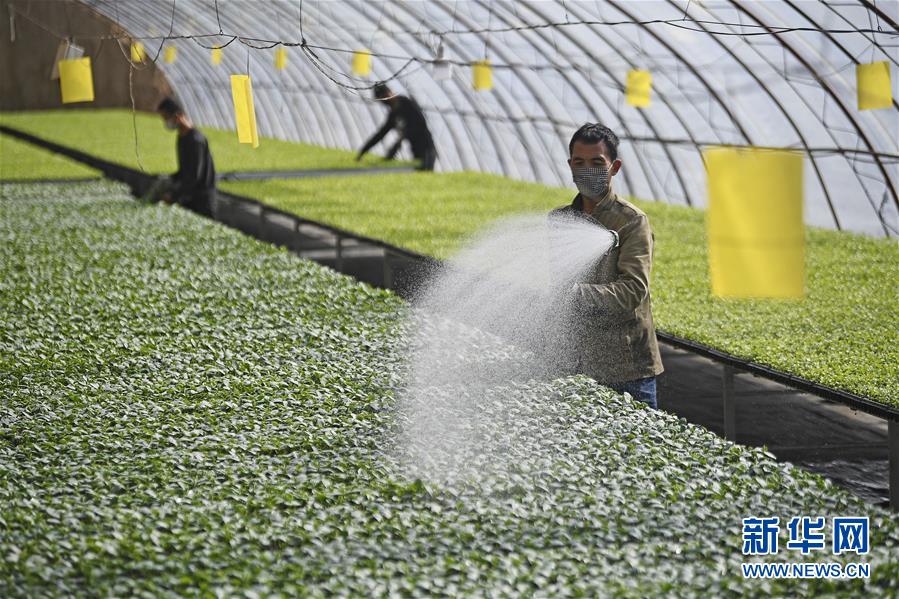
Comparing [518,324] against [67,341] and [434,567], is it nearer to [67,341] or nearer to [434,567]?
[67,341]

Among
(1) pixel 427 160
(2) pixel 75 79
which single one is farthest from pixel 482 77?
(2) pixel 75 79

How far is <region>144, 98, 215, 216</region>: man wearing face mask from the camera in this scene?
11266mm

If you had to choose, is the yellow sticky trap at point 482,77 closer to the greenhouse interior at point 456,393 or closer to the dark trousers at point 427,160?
the greenhouse interior at point 456,393

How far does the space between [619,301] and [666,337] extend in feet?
6.85

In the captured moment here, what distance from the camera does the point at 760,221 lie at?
3.80m

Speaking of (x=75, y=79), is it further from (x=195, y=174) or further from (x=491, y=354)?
(x=491, y=354)

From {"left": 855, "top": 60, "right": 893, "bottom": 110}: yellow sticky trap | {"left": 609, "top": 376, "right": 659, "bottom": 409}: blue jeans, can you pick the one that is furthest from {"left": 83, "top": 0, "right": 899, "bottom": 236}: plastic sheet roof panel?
{"left": 609, "top": 376, "right": 659, "bottom": 409}: blue jeans

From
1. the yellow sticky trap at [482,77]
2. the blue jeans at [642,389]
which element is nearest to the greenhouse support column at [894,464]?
the blue jeans at [642,389]

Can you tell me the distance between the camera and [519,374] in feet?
17.0

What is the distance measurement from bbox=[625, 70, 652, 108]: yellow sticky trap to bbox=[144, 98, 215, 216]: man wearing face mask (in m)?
4.82

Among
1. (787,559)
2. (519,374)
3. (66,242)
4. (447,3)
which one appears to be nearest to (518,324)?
(519,374)

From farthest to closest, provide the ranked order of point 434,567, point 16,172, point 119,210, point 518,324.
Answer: point 16,172 < point 119,210 < point 518,324 < point 434,567

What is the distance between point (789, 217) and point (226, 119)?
2727 cm

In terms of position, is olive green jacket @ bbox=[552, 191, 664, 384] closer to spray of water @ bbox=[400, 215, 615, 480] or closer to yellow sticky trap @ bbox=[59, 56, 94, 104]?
spray of water @ bbox=[400, 215, 615, 480]
